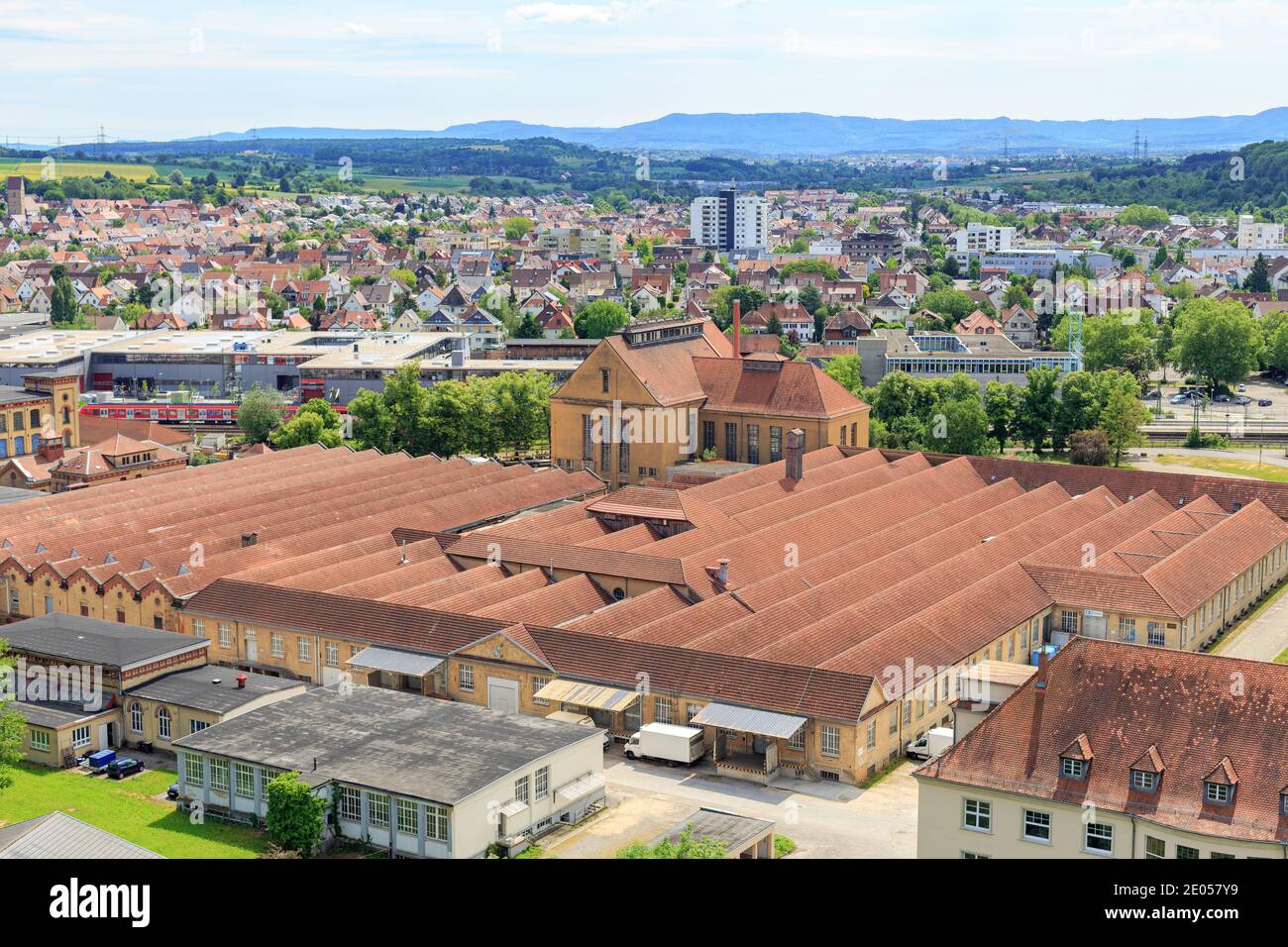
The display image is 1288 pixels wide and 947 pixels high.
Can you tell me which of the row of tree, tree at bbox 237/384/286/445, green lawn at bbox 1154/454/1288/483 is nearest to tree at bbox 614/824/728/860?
the row of tree

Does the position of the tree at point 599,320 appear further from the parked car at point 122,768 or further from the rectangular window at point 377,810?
the rectangular window at point 377,810

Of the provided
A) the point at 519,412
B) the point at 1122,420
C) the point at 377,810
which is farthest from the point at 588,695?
the point at 1122,420

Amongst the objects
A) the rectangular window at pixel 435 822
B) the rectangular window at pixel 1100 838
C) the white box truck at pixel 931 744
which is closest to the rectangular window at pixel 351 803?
the rectangular window at pixel 435 822

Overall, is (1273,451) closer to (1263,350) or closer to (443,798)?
(1263,350)

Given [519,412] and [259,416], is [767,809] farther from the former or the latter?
[259,416]
